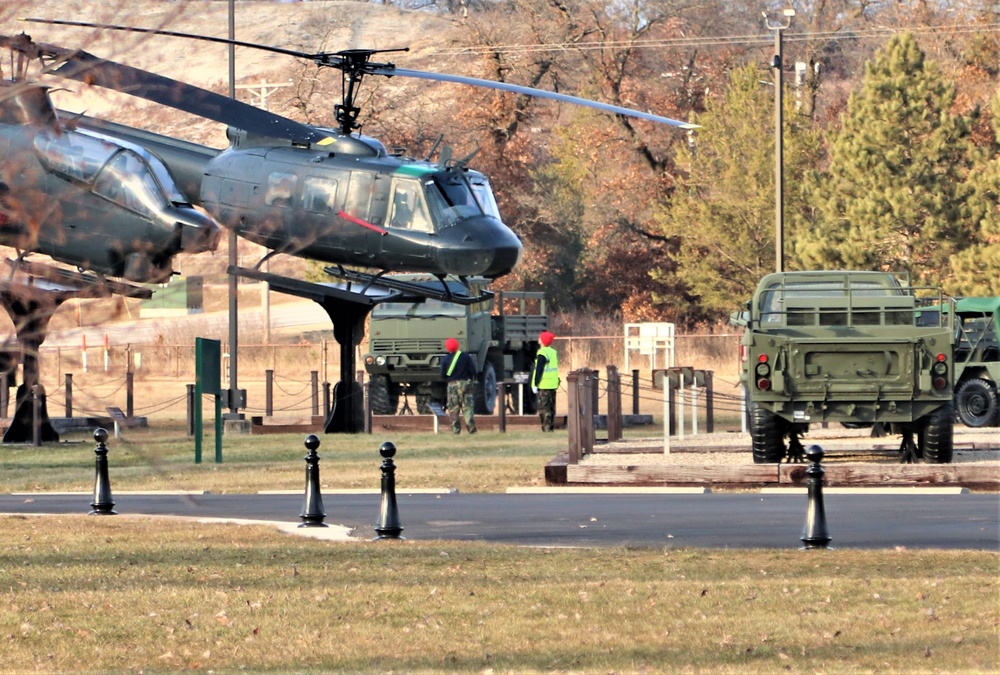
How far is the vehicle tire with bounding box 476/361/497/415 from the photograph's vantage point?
36500mm

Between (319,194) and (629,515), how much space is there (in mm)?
11353

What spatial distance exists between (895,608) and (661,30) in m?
65.6

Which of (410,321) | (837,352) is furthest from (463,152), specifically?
(837,352)

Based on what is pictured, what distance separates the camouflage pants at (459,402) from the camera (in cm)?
3088

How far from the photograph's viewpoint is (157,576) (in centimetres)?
1181

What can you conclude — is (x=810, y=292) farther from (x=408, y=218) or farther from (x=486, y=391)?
(x=486, y=391)

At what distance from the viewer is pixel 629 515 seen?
16328 millimetres

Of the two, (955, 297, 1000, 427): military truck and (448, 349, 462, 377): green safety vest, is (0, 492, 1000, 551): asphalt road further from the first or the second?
(955, 297, 1000, 427): military truck

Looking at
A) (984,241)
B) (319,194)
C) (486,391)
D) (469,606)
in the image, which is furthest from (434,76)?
(984,241)

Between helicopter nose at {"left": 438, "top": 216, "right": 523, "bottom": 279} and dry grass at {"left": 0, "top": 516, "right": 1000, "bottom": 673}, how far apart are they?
44.5 feet

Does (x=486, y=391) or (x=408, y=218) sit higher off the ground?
(x=408, y=218)

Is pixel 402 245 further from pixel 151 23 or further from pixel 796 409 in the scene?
pixel 151 23

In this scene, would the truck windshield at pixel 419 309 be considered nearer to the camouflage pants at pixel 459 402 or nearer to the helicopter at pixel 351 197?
the camouflage pants at pixel 459 402

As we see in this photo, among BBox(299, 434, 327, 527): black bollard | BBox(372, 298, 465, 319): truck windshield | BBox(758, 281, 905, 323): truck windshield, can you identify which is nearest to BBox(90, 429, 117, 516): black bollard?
BBox(299, 434, 327, 527): black bollard
